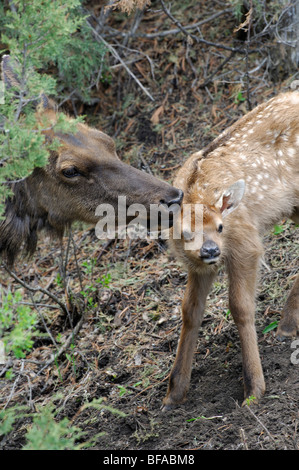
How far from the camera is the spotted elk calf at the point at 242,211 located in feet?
18.3

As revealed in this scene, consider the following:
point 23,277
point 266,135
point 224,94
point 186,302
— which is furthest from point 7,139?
point 224,94

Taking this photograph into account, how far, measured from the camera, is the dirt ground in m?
5.11

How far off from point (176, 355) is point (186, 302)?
55cm

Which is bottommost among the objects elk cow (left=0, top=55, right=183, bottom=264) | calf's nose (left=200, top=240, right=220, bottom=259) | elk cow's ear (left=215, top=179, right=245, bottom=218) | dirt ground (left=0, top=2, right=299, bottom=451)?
dirt ground (left=0, top=2, right=299, bottom=451)

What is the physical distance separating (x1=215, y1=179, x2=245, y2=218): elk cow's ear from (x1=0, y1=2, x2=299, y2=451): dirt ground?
1.44 metres

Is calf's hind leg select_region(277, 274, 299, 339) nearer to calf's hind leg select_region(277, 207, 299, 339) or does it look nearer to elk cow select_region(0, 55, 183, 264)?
calf's hind leg select_region(277, 207, 299, 339)

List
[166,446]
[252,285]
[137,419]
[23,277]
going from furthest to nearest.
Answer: [23,277] → [252,285] → [137,419] → [166,446]

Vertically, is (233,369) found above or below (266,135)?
below

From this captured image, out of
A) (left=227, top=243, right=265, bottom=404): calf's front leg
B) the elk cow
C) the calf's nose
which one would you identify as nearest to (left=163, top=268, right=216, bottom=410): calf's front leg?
(left=227, top=243, right=265, bottom=404): calf's front leg

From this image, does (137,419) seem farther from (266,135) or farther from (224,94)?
(224,94)

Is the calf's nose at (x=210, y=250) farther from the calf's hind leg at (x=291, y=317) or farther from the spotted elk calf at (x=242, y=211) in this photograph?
the calf's hind leg at (x=291, y=317)

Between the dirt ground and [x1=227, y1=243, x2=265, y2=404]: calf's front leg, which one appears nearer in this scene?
the dirt ground

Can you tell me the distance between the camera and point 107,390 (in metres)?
6.09

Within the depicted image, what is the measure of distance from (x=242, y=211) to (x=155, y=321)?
5.93 feet
